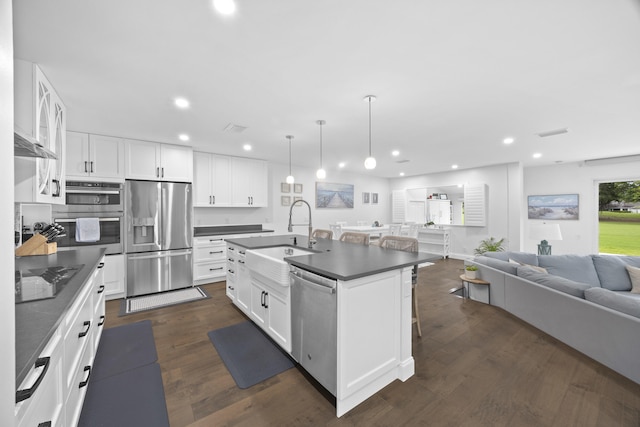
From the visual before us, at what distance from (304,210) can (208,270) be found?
290 cm

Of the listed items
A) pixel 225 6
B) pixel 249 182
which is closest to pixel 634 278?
pixel 225 6

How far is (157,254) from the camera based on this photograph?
4172mm

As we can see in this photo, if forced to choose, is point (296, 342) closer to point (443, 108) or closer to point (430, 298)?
point (430, 298)

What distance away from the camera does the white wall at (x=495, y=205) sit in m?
6.23

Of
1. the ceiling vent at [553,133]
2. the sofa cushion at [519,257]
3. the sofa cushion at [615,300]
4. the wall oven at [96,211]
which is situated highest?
the ceiling vent at [553,133]

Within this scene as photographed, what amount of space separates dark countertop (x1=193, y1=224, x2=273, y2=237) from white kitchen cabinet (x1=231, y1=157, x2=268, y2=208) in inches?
21.8

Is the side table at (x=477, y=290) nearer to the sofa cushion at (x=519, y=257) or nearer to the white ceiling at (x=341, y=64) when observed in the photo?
the sofa cushion at (x=519, y=257)

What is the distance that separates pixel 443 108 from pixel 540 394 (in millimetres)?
2803

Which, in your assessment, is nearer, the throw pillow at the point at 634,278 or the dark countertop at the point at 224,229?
the throw pillow at the point at 634,278

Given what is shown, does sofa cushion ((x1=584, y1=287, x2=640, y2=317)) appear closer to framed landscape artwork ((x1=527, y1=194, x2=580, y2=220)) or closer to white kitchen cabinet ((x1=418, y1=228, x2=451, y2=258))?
white kitchen cabinet ((x1=418, y1=228, x2=451, y2=258))

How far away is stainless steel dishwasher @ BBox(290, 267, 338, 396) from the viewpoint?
176 centimetres

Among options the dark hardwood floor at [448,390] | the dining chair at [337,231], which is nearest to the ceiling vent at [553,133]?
the dark hardwood floor at [448,390]

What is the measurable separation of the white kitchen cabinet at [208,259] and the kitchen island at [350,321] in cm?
262

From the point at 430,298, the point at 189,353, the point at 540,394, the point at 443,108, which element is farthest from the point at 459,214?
the point at 189,353
